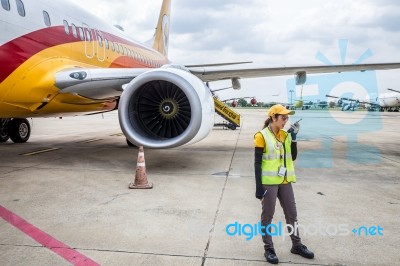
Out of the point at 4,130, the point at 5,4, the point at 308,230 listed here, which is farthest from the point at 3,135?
the point at 308,230

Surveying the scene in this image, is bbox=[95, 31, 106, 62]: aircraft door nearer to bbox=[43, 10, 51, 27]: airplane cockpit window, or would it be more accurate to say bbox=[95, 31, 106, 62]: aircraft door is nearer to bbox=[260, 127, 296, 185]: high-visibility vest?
bbox=[43, 10, 51, 27]: airplane cockpit window

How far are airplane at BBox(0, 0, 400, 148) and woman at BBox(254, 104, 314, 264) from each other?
9.56 feet

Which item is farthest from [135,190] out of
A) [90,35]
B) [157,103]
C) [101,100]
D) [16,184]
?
[90,35]

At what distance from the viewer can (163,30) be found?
1680 centimetres

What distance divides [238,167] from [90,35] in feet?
14.5

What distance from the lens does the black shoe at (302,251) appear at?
2.98m

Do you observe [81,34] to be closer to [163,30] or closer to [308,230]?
[308,230]

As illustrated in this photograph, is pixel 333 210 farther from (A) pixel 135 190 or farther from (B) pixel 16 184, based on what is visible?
(B) pixel 16 184

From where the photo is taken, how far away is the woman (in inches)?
120

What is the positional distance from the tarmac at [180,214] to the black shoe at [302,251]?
0.17 feet

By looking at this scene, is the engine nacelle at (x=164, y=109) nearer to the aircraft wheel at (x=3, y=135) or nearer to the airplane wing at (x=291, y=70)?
the airplane wing at (x=291, y=70)

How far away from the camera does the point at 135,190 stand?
17.1 feet

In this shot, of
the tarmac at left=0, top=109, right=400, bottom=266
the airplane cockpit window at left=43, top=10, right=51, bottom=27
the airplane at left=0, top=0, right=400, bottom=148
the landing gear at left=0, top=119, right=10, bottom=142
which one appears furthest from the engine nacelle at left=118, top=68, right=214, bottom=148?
the landing gear at left=0, top=119, right=10, bottom=142

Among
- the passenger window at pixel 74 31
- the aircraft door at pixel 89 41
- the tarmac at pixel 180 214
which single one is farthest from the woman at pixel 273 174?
the aircraft door at pixel 89 41
